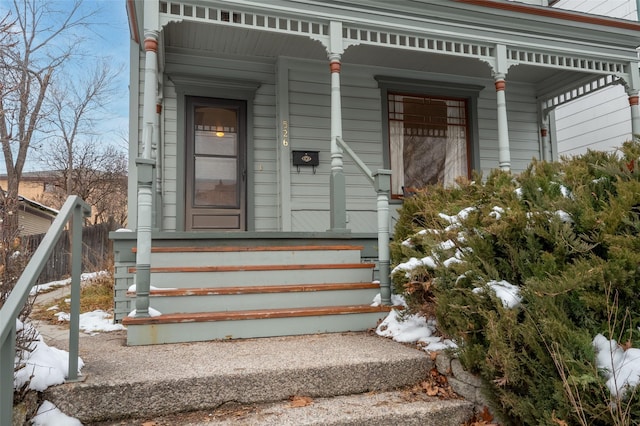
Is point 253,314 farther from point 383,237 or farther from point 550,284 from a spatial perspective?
point 550,284

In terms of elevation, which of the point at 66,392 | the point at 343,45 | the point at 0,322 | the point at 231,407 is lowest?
the point at 231,407

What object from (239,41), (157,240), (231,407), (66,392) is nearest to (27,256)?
(66,392)

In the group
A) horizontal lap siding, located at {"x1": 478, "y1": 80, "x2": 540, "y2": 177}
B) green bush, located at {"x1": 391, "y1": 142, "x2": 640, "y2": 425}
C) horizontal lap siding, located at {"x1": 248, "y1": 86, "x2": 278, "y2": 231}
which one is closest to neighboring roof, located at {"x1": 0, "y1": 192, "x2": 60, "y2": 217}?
horizontal lap siding, located at {"x1": 248, "y1": 86, "x2": 278, "y2": 231}

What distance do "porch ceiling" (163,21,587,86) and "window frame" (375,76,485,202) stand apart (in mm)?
192

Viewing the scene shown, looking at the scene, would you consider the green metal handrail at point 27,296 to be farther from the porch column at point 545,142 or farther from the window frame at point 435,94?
the porch column at point 545,142

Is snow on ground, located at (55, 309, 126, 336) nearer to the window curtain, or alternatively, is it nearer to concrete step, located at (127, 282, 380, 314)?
concrete step, located at (127, 282, 380, 314)

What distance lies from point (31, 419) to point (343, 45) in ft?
13.3

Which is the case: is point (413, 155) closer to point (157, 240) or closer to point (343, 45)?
point (343, 45)

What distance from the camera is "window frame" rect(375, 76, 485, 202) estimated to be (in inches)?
237

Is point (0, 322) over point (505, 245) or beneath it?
beneath

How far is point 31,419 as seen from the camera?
1746 mm

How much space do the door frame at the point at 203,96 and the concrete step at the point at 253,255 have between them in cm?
187

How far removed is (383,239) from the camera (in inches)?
131

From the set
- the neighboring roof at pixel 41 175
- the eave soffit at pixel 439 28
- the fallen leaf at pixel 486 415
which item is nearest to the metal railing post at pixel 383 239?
the fallen leaf at pixel 486 415
